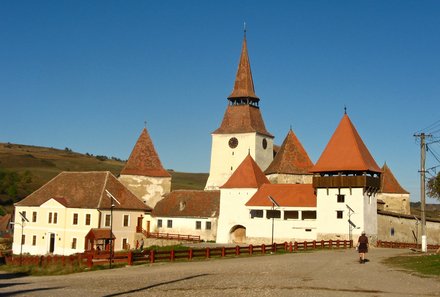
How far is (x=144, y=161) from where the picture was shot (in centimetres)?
6650

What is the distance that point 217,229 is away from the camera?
175 ft

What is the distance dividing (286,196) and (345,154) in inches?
260

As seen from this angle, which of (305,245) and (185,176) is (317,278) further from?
(185,176)

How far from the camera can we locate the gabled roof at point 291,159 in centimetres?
5788

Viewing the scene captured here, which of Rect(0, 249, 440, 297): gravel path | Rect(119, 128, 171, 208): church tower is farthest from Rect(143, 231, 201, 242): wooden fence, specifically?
Rect(0, 249, 440, 297): gravel path

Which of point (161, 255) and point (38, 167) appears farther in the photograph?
point (38, 167)

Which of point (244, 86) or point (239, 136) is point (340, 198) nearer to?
point (239, 136)

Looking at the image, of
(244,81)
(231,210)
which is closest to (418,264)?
(231,210)

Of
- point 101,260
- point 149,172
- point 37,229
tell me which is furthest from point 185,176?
point 101,260

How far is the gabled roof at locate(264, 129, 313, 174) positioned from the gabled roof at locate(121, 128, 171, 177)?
47.7 ft

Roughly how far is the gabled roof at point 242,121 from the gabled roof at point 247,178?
1497 centimetres

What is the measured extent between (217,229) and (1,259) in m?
19.4

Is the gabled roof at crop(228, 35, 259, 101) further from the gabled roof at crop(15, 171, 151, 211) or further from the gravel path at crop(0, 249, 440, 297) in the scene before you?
the gravel path at crop(0, 249, 440, 297)

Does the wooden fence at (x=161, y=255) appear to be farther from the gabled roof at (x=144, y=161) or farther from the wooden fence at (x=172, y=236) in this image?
the gabled roof at (x=144, y=161)
